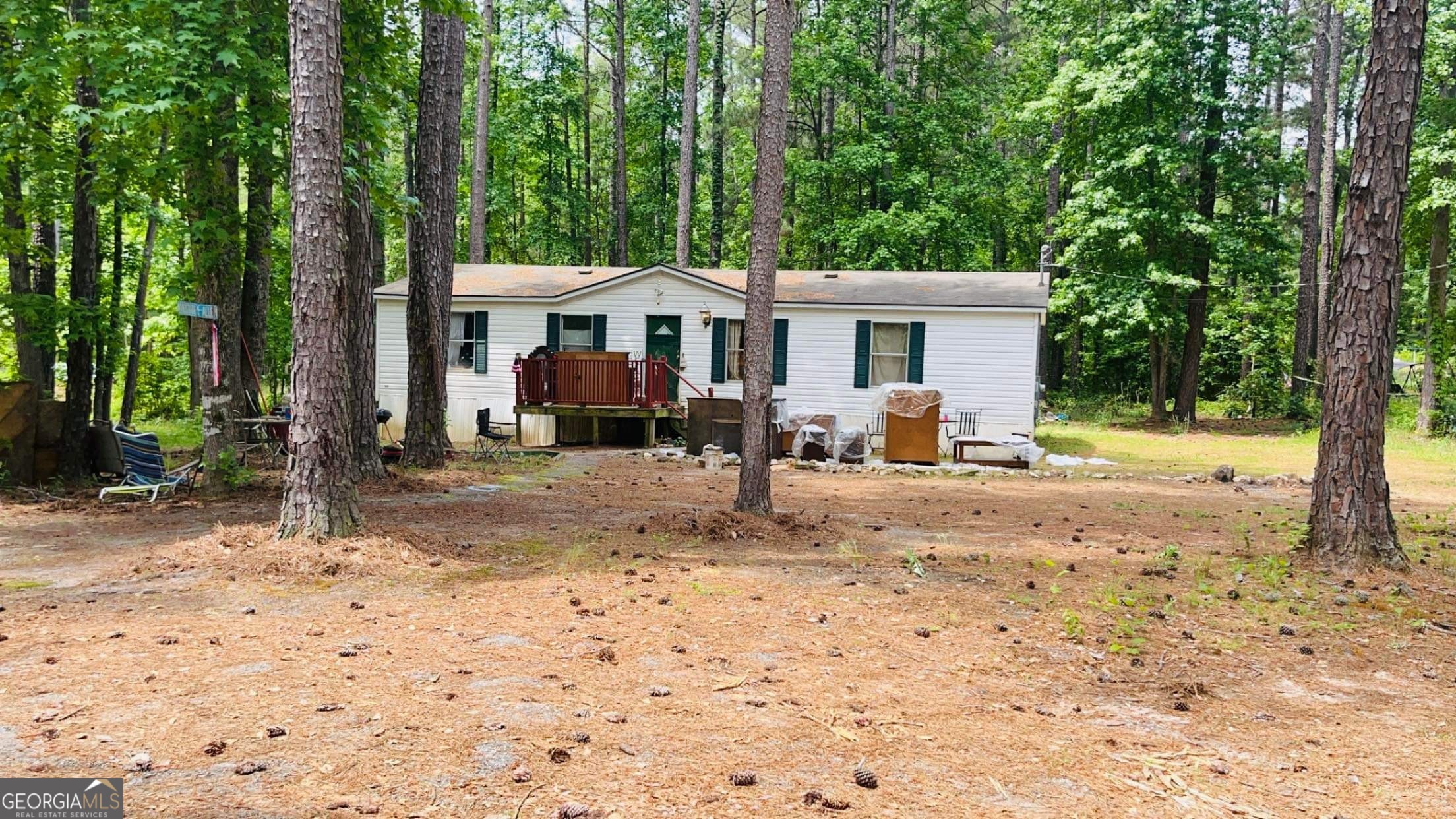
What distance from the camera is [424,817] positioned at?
2.62 meters

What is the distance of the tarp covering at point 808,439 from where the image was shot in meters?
15.6

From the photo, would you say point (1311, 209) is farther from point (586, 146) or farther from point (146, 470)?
point (146, 470)

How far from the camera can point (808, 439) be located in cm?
1566

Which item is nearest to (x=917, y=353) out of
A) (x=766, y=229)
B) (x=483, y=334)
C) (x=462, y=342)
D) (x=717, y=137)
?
(x=483, y=334)

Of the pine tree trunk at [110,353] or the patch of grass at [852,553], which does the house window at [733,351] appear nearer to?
the pine tree trunk at [110,353]

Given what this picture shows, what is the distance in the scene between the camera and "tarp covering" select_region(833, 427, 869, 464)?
50.6ft

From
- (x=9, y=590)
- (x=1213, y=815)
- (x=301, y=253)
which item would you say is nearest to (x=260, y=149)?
(x=301, y=253)

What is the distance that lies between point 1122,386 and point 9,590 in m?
31.0

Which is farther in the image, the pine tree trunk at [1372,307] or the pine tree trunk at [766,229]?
the pine tree trunk at [766,229]

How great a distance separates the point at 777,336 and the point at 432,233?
337 inches

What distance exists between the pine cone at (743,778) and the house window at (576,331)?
1666 cm

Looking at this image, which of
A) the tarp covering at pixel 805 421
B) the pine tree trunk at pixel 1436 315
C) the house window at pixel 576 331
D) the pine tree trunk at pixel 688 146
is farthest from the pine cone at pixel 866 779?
the pine tree trunk at pixel 1436 315

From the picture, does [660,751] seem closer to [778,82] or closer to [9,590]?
[9,590]

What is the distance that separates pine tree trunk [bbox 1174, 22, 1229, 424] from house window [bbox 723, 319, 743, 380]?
1160 centimetres
